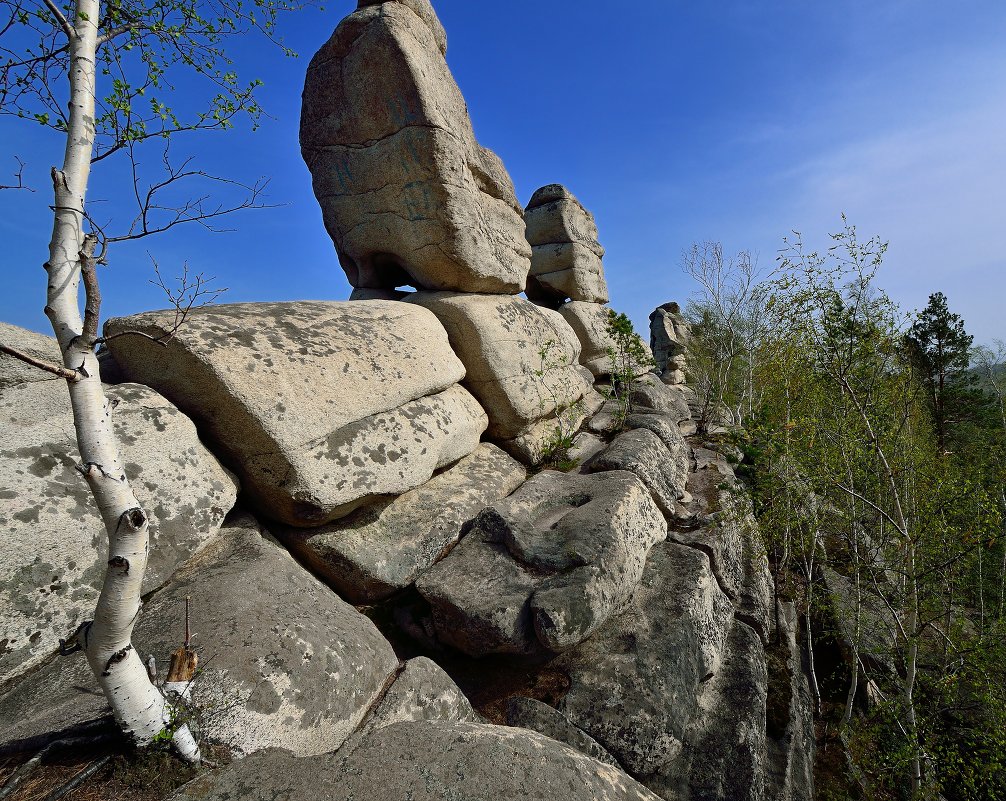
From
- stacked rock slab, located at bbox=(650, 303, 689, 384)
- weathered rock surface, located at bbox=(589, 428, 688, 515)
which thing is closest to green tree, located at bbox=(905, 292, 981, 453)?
stacked rock slab, located at bbox=(650, 303, 689, 384)

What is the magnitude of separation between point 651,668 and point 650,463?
342 centimetres

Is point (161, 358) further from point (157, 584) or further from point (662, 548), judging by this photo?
point (662, 548)

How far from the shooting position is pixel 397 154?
7.23 meters

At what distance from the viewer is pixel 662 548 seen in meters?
6.10

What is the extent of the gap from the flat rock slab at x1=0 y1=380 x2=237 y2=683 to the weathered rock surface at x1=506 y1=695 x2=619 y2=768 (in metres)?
2.95

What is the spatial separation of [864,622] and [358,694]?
791 centimetres

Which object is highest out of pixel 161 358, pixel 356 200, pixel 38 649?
pixel 356 200

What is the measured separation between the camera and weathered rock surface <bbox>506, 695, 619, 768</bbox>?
3.89 metres

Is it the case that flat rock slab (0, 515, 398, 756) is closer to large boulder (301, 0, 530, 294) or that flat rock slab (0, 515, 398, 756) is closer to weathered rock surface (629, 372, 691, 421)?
large boulder (301, 0, 530, 294)

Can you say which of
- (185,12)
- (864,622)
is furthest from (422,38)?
(864,622)

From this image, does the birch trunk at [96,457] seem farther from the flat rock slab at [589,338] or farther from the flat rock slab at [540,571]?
the flat rock slab at [589,338]

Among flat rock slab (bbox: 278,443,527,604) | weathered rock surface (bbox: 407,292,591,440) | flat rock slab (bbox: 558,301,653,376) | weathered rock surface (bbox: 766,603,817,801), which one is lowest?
weathered rock surface (bbox: 766,603,817,801)

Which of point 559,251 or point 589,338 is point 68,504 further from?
point 559,251

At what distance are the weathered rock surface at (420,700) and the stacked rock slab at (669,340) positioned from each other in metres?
23.1
